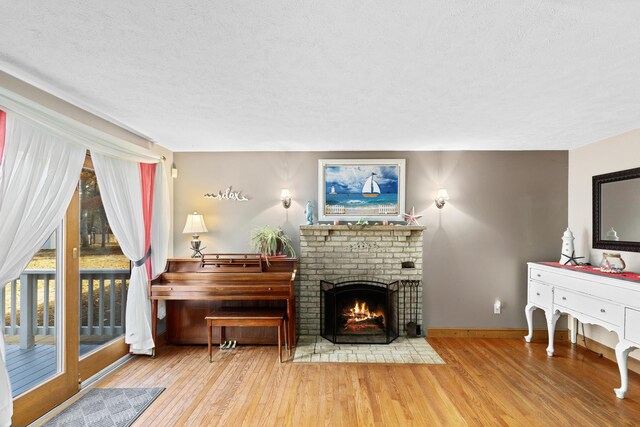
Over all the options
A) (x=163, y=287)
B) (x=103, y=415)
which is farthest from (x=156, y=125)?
(x=103, y=415)

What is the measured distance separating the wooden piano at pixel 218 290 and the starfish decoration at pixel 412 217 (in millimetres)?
1532

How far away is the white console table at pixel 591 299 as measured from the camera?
264 cm

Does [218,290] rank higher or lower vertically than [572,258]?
lower

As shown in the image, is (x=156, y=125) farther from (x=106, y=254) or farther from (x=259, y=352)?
(x=259, y=352)

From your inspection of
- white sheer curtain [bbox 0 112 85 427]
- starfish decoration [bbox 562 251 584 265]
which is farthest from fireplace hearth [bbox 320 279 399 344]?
white sheer curtain [bbox 0 112 85 427]

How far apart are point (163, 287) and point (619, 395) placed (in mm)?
4341

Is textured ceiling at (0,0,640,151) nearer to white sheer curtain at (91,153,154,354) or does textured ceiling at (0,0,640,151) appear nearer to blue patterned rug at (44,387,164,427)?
white sheer curtain at (91,153,154,354)

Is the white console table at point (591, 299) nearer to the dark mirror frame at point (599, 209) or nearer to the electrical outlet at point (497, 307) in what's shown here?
the electrical outlet at point (497, 307)

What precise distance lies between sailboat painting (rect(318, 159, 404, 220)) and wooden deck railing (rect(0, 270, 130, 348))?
244cm

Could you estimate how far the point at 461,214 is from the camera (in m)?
4.17

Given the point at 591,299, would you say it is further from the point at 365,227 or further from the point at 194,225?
the point at 194,225

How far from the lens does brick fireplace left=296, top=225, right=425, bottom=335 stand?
4125mm

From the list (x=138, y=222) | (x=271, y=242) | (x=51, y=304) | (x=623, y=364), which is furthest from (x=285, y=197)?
(x=623, y=364)

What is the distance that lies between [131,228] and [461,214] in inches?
152
